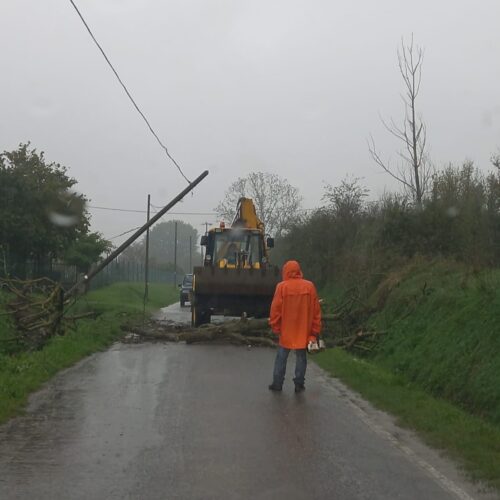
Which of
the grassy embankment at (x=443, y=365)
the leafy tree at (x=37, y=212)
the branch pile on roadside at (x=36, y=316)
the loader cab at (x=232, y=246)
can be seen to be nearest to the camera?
the grassy embankment at (x=443, y=365)

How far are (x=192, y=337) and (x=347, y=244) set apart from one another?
52.6 ft

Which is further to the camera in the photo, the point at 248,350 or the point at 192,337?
the point at 192,337

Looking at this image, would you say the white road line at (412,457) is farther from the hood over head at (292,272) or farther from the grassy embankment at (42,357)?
the grassy embankment at (42,357)

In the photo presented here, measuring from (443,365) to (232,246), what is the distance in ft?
43.8

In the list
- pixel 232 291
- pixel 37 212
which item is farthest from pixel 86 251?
pixel 232 291

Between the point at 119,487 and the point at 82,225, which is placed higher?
the point at 82,225

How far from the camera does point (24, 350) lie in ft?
59.0

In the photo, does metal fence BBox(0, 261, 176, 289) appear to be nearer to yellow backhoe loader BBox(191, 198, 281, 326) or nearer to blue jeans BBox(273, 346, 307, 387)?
yellow backhoe loader BBox(191, 198, 281, 326)

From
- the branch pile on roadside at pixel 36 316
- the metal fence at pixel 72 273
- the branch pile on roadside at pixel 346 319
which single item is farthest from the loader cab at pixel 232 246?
the branch pile on roadside at pixel 36 316

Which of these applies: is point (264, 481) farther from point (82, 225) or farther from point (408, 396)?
point (82, 225)

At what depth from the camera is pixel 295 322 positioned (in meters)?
12.0

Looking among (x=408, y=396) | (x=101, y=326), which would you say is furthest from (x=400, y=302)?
(x=101, y=326)

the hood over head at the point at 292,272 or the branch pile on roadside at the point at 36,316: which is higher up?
the hood over head at the point at 292,272

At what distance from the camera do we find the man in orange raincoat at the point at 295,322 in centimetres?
1195
